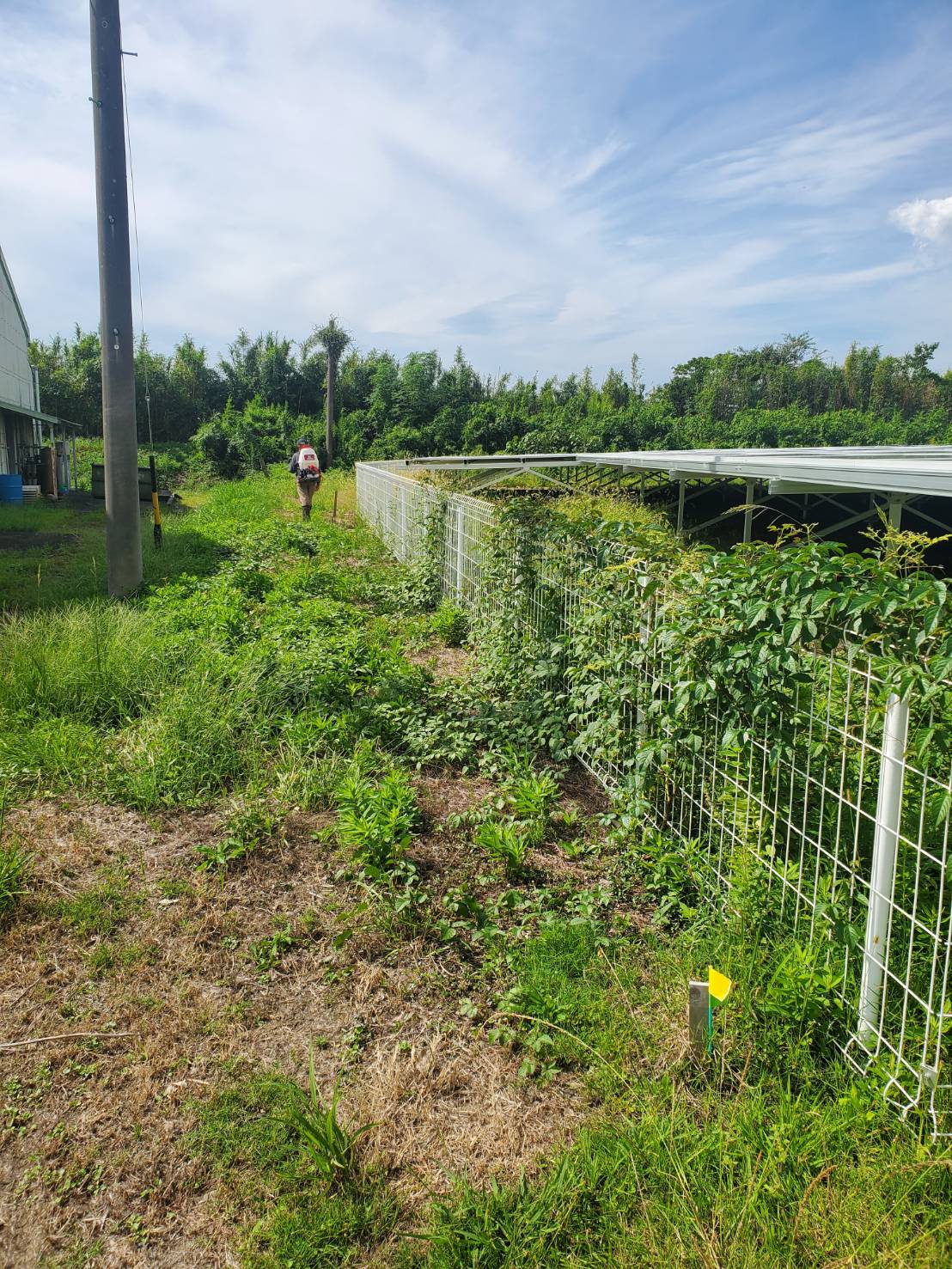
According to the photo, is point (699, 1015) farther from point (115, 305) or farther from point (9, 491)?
point (9, 491)

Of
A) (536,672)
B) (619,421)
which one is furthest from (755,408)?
(536,672)

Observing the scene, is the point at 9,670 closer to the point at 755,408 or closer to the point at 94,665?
the point at 94,665

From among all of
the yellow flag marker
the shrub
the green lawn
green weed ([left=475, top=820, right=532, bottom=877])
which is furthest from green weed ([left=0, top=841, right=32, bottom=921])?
the shrub

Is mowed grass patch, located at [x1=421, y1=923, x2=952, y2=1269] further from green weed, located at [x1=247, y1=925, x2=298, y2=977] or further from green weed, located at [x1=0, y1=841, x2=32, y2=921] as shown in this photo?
green weed, located at [x1=0, y1=841, x2=32, y2=921]

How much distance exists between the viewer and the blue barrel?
1800cm

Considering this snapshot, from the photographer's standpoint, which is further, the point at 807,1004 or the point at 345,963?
the point at 345,963

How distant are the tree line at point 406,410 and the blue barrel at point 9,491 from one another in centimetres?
1727

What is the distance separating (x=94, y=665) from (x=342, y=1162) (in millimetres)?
3803

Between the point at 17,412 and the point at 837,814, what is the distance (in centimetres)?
2530

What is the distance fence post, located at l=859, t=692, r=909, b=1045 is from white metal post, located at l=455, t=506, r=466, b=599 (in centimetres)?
536

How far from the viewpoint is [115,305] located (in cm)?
740

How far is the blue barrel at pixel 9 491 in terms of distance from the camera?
59.1 ft

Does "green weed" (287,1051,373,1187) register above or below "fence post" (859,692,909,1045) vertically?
below

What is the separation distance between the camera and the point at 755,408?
6141 cm
